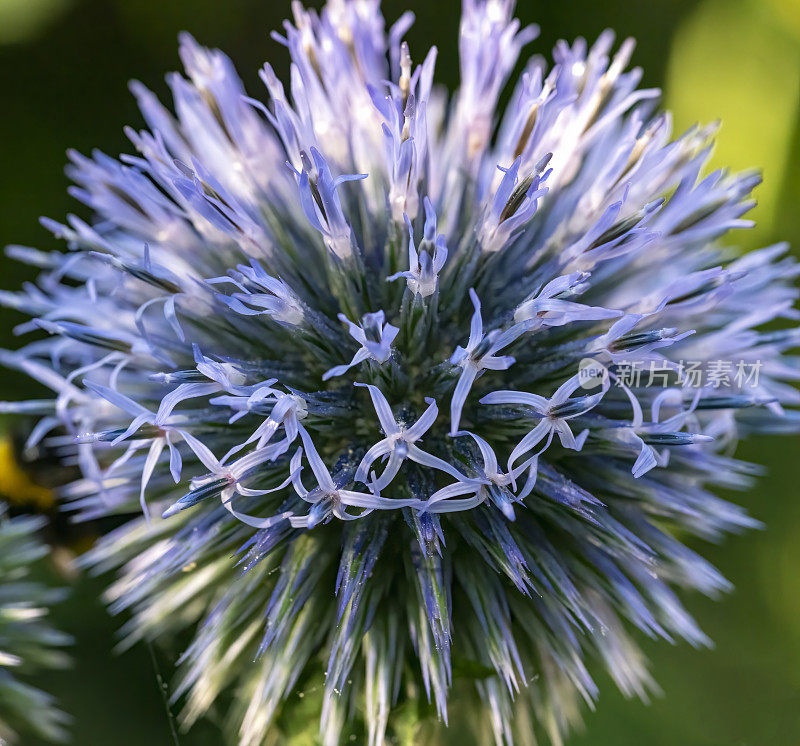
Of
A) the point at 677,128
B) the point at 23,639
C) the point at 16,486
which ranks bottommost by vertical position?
the point at 23,639

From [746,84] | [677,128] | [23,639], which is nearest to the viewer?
[23,639]

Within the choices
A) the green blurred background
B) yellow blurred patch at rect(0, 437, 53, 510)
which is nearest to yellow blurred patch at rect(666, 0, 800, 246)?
the green blurred background

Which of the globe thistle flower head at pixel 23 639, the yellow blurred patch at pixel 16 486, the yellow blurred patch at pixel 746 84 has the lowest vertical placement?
the globe thistle flower head at pixel 23 639

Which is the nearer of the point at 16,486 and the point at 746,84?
the point at 16,486

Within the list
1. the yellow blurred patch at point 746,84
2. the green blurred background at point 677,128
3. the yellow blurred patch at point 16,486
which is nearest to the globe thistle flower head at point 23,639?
the yellow blurred patch at point 16,486

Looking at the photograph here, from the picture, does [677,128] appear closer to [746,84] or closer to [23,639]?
[746,84]

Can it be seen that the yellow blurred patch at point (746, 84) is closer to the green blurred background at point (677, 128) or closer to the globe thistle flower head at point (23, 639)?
the green blurred background at point (677, 128)

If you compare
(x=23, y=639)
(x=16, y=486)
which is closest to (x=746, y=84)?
(x=16, y=486)
